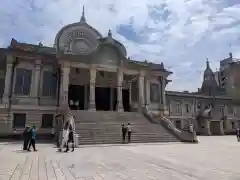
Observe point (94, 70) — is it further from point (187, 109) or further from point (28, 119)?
point (187, 109)

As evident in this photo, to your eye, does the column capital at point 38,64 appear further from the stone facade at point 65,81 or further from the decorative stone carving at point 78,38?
the decorative stone carving at point 78,38

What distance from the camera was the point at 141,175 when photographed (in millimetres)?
7012

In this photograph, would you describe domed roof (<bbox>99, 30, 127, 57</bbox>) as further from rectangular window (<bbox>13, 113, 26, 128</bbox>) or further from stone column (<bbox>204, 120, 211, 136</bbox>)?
stone column (<bbox>204, 120, 211, 136</bbox>)

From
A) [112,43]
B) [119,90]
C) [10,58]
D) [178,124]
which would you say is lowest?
[178,124]

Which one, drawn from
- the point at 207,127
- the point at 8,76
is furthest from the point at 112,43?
the point at 207,127

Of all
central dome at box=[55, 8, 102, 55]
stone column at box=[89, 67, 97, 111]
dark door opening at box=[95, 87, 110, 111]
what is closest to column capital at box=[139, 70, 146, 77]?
dark door opening at box=[95, 87, 110, 111]

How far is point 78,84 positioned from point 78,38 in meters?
6.69

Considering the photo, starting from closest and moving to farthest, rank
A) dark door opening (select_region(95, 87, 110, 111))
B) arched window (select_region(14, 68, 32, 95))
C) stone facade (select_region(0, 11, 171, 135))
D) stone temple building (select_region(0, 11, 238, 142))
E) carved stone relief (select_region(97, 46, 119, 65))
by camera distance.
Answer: stone temple building (select_region(0, 11, 238, 142)) < stone facade (select_region(0, 11, 171, 135)) < arched window (select_region(14, 68, 32, 95)) < carved stone relief (select_region(97, 46, 119, 65)) < dark door opening (select_region(95, 87, 110, 111))

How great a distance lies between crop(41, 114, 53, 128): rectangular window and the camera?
23655 millimetres

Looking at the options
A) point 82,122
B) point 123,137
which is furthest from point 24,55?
point 123,137

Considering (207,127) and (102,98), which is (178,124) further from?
(102,98)

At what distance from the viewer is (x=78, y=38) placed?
29.7 metres

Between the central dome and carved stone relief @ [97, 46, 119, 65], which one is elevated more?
the central dome

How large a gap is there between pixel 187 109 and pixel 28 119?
26786 mm
